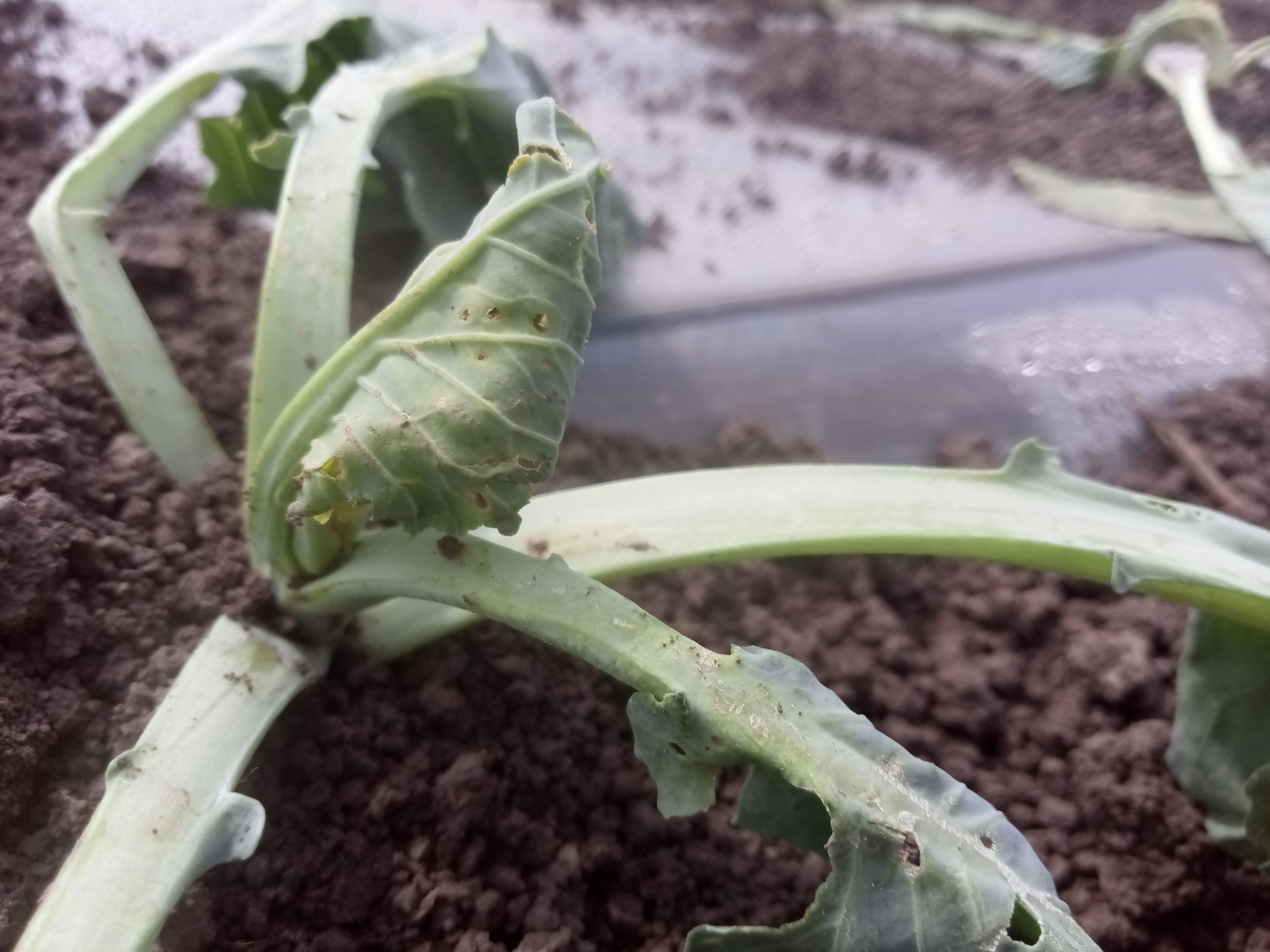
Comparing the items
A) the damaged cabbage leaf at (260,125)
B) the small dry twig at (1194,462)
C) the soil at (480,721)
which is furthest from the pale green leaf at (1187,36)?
the damaged cabbage leaf at (260,125)

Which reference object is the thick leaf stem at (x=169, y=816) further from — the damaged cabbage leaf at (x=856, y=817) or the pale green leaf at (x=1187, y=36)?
the pale green leaf at (x=1187, y=36)

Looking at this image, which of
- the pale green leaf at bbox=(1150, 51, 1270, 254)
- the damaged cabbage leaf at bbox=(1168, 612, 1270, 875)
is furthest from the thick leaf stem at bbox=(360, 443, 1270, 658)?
the pale green leaf at bbox=(1150, 51, 1270, 254)

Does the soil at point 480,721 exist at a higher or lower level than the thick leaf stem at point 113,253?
lower

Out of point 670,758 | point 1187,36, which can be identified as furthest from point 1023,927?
point 1187,36

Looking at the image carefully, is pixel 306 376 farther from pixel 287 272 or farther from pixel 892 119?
pixel 892 119

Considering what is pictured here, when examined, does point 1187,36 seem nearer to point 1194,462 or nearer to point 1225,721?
point 1194,462

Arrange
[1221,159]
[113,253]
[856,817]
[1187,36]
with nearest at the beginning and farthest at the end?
1. [856,817]
2. [113,253]
3. [1221,159]
4. [1187,36]

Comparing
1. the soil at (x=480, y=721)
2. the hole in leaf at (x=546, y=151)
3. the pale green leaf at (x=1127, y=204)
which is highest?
the hole in leaf at (x=546, y=151)
